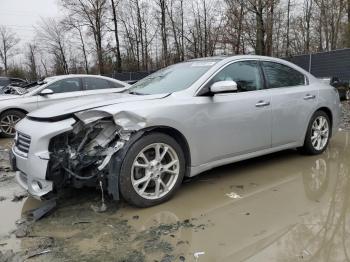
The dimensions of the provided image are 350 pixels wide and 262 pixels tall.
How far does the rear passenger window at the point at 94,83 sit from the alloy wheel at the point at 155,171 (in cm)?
628

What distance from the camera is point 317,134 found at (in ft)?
19.4

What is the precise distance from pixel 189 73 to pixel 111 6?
3650 centimetres

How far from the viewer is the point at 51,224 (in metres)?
3.76

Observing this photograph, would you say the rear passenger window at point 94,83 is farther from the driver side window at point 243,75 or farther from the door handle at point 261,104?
the door handle at point 261,104

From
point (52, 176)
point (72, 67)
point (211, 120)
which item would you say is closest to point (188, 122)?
point (211, 120)

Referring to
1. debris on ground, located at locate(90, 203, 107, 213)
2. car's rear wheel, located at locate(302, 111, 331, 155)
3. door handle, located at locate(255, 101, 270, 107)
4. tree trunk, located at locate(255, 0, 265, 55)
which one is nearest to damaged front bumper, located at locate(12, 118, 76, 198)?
debris on ground, located at locate(90, 203, 107, 213)

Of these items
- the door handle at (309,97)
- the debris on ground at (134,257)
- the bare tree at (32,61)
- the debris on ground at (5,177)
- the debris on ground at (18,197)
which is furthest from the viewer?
the bare tree at (32,61)

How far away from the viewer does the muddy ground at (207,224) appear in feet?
10.2

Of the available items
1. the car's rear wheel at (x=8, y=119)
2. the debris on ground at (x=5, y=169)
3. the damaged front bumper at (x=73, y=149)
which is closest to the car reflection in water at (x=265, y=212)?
the damaged front bumper at (x=73, y=149)

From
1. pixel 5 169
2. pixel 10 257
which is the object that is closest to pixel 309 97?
pixel 10 257

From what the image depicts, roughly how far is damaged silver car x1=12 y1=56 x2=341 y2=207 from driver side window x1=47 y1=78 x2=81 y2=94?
A: 492 cm

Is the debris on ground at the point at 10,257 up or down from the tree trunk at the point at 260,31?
down

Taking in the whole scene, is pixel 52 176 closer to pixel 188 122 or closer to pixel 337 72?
pixel 188 122

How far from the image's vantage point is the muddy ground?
3.10 m
